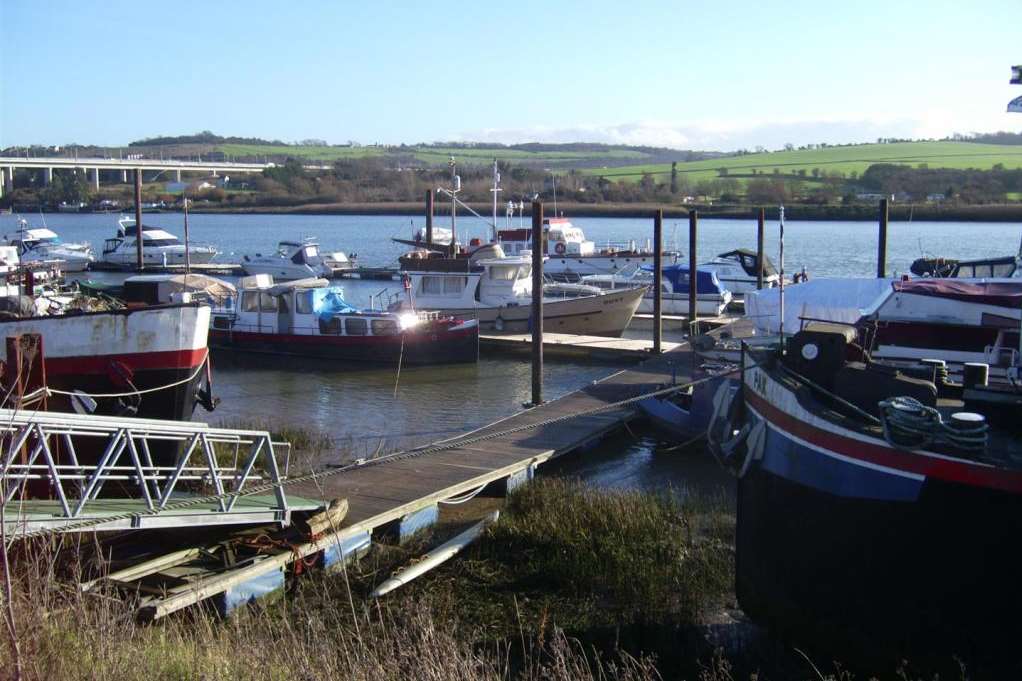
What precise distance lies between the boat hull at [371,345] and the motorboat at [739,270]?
14.4 metres

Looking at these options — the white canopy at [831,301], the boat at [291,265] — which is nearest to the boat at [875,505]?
the white canopy at [831,301]

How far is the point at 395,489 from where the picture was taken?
12836 millimetres

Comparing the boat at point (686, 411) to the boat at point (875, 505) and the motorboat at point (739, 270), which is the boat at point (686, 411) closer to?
the boat at point (875, 505)

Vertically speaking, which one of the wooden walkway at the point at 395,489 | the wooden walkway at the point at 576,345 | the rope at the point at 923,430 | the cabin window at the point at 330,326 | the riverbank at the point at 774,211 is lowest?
the wooden walkway at the point at 576,345

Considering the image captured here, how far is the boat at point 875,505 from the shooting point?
25.3ft

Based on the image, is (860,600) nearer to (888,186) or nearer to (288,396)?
(288,396)

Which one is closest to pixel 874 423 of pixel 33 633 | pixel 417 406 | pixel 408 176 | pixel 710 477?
pixel 33 633

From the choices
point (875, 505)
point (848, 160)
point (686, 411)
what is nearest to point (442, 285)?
point (686, 411)

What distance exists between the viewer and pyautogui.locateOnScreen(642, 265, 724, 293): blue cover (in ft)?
116

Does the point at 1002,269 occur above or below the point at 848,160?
below

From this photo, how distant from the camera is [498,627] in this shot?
31.5ft

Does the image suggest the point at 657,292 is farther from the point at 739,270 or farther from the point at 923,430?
the point at 923,430

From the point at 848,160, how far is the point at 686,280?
10610cm

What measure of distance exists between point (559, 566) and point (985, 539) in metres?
4.48
